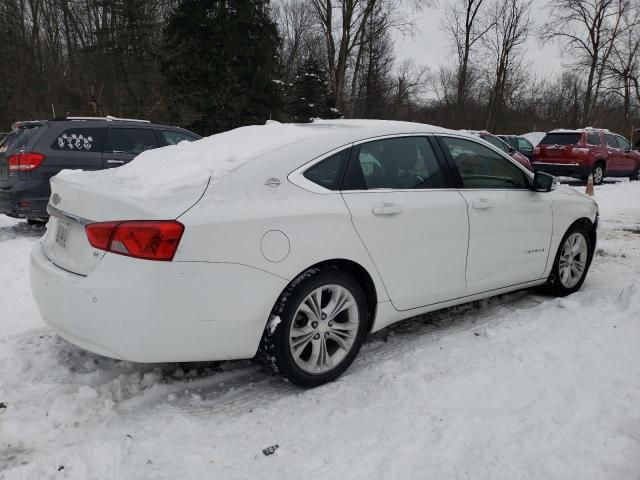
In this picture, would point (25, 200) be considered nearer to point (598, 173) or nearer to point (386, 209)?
point (386, 209)

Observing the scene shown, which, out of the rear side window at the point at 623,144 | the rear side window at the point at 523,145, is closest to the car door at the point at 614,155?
the rear side window at the point at 623,144

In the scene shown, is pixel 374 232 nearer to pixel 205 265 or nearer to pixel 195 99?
pixel 205 265

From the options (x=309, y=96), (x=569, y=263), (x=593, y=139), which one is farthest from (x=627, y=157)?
(x=309, y=96)

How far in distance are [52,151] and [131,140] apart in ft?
3.88

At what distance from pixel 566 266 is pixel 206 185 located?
3.51 meters

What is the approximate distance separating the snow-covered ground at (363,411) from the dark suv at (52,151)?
3606 mm

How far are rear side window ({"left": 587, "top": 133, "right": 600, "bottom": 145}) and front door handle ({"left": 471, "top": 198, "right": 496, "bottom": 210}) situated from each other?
13876mm

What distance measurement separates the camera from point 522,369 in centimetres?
311

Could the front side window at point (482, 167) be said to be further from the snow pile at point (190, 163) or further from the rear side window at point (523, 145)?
the rear side window at point (523, 145)

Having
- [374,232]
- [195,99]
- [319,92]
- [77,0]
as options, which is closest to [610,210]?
[374,232]

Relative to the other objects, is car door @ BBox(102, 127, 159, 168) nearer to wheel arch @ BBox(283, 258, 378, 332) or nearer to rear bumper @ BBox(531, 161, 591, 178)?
wheel arch @ BBox(283, 258, 378, 332)

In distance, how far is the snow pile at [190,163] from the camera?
2648 millimetres

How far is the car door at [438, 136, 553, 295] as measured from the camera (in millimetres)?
3688

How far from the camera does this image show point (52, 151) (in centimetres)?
709
